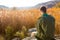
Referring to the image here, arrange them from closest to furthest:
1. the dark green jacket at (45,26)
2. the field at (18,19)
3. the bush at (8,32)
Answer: the dark green jacket at (45,26), the bush at (8,32), the field at (18,19)

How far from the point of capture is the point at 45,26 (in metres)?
3.51

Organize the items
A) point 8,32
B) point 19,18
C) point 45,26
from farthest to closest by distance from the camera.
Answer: point 19,18, point 8,32, point 45,26

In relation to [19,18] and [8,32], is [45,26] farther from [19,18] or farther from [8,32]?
[19,18]

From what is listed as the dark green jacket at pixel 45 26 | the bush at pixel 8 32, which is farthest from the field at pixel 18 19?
the dark green jacket at pixel 45 26

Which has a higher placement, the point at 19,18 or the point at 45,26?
the point at 19,18

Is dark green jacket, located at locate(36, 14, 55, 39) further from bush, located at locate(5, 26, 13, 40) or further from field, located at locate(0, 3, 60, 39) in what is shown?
field, located at locate(0, 3, 60, 39)

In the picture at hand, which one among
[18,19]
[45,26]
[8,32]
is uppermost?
[18,19]

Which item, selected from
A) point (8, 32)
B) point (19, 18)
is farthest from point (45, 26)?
point (19, 18)

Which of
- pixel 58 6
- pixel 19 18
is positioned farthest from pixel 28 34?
pixel 58 6

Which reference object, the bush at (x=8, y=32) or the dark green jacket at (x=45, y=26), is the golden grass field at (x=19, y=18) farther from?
the dark green jacket at (x=45, y=26)

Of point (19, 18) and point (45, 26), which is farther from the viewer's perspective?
point (19, 18)

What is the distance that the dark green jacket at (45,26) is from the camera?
3484 mm

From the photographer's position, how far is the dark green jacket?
3.48 m

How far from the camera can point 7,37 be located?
584 centimetres
